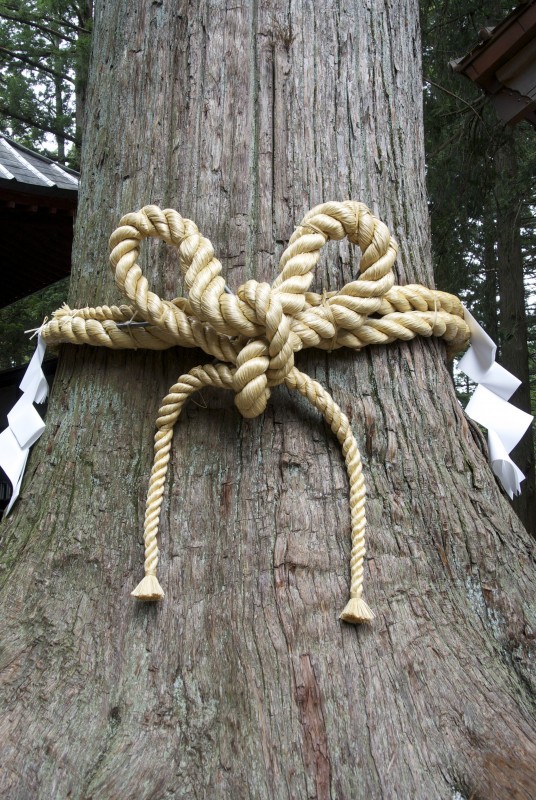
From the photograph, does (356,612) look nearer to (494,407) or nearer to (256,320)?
(256,320)

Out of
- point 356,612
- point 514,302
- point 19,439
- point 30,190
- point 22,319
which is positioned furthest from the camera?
point 22,319

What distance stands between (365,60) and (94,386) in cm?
71

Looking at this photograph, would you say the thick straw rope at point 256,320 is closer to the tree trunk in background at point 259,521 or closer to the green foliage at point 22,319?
the tree trunk in background at point 259,521

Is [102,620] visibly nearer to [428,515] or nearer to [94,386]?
[94,386]

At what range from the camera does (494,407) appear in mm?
1152

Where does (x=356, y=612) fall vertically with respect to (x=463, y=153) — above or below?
below

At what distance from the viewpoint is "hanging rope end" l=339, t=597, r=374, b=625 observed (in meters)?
0.76

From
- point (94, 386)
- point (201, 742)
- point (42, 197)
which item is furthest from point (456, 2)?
point (201, 742)

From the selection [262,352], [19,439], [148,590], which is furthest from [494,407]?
[19,439]

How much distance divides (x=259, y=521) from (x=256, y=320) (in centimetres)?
27

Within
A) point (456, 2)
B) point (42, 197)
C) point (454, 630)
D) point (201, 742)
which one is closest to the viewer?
point (201, 742)

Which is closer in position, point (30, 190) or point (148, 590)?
point (148, 590)

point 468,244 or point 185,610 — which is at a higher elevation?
point 468,244

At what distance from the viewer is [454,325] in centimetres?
101
